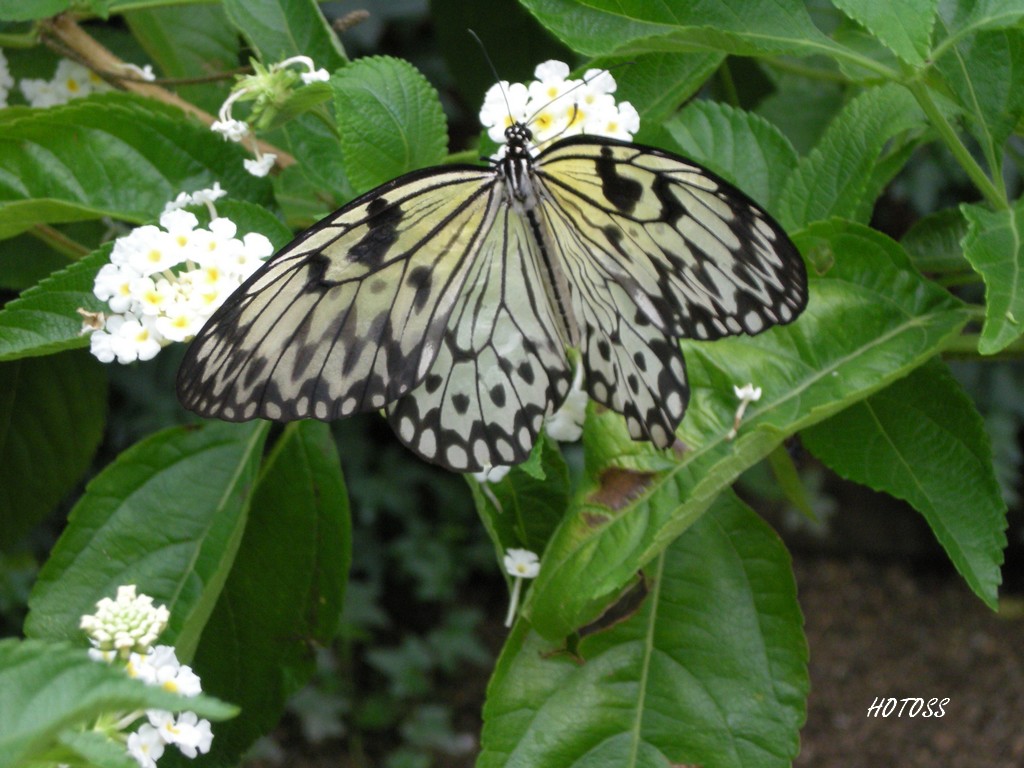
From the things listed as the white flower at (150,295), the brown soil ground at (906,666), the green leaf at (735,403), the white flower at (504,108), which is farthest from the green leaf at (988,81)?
the brown soil ground at (906,666)

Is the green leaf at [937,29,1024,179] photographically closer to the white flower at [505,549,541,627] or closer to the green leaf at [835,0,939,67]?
the green leaf at [835,0,939,67]

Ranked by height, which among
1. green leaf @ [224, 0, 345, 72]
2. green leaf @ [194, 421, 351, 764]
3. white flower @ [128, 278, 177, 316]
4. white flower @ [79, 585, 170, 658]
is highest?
green leaf @ [224, 0, 345, 72]

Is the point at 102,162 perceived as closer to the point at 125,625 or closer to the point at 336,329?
the point at 336,329

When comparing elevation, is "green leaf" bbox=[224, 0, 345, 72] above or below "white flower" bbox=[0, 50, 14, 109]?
below

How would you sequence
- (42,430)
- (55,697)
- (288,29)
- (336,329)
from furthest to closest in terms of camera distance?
(42,430) < (288,29) < (336,329) < (55,697)

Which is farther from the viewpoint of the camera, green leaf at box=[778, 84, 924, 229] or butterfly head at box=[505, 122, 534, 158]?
green leaf at box=[778, 84, 924, 229]

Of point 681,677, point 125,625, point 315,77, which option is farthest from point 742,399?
point 125,625

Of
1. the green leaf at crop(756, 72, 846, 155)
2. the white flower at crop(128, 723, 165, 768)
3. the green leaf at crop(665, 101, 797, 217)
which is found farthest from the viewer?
the green leaf at crop(756, 72, 846, 155)

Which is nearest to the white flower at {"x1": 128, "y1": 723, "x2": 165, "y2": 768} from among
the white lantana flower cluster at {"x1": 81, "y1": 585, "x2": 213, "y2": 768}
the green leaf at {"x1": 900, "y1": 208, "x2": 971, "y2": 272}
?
the white lantana flower cluster at {"x1": 81, "y1": 585, "x2": 213, "y2": 768}
